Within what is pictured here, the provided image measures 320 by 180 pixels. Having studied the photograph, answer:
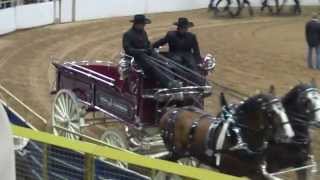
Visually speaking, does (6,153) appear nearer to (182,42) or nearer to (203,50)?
(182,42)

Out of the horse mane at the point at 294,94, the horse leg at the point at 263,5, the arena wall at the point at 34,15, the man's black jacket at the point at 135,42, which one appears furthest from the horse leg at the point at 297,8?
the horse mane at the point at 294,94

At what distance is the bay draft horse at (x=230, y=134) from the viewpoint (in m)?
6.50

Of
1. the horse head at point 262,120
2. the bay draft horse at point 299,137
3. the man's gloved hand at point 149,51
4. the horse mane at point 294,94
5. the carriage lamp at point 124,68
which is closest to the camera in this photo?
the horse head at point 262,120

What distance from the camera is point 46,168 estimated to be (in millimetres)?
4309

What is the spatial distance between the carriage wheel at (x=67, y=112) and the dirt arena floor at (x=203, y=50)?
39 cm

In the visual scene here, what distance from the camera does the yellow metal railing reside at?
3.08 m

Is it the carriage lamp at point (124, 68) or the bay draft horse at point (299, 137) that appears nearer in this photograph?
the bay draft horse at point (299, 137)

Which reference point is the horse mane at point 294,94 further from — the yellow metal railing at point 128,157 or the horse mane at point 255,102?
the yellow metal railing at point 128,157

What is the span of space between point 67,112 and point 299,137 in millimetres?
3819

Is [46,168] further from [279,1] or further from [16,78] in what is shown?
[279,1]

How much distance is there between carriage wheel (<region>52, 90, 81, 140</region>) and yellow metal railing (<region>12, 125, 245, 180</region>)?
17.1 feet

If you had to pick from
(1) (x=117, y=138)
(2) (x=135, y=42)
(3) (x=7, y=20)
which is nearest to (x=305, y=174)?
(1) (x=117, y=138)

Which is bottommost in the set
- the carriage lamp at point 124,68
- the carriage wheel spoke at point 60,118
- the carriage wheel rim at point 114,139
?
the carriage wheel spoke at point 60,118

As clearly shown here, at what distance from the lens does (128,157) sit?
11.1ft
